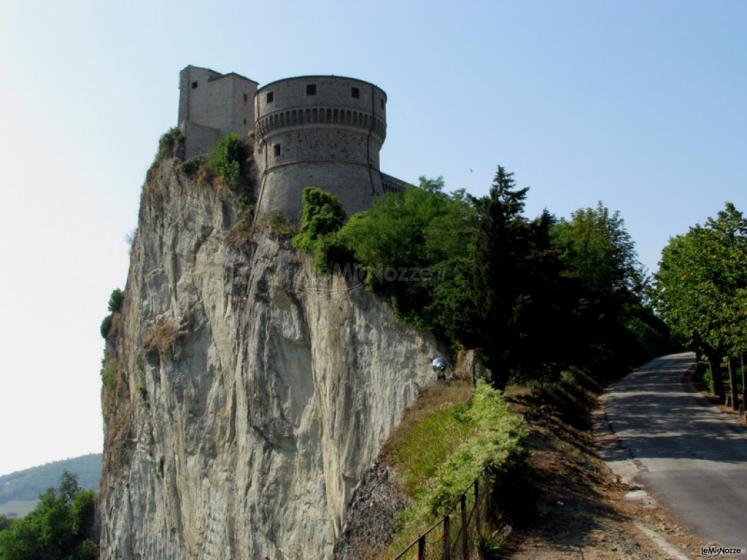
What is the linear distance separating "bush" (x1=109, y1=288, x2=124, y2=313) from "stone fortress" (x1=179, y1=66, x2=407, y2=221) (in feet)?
93.2

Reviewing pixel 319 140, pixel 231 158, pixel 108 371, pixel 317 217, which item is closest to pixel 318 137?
pixel 319 140

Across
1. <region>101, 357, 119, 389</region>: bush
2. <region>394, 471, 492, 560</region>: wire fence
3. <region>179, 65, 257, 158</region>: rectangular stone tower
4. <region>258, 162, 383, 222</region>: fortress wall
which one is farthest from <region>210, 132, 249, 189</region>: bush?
<region>394, 471, 492, 560</region>: wire fence

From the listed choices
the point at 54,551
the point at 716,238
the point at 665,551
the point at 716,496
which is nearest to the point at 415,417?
the point at 716,496

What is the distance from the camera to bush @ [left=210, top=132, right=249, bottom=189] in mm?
45500

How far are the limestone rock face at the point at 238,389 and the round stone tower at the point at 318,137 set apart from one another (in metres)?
3.47

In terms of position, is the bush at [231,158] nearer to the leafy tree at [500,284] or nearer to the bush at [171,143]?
the bush at [171,143]

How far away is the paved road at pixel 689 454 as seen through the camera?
49.3ft

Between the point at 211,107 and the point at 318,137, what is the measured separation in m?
12.9

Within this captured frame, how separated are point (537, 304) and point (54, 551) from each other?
218ft

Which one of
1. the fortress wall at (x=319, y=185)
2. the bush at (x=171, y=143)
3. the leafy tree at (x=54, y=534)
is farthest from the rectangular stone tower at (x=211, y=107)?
the leafy tree at (x=54, y=534)

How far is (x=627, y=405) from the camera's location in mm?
34094

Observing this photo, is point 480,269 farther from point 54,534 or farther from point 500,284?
point 54,534

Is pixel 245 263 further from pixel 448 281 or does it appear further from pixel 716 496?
pixel 716 496

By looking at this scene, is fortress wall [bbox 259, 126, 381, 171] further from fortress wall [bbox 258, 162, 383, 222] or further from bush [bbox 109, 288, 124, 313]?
bush [bbox 109, 288, 124, 313]
